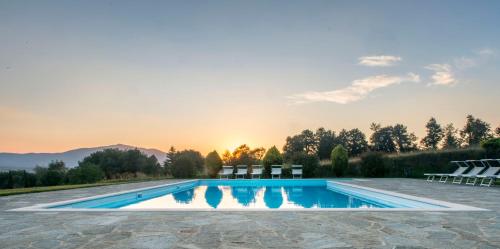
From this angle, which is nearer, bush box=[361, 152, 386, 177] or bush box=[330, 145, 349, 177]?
bush box=[361, 152, 386, 177]

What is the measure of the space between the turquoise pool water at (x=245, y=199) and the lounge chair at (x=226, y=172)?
1.61 m

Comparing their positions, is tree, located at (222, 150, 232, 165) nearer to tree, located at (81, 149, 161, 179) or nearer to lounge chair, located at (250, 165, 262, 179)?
lounge chair, located at (250, 165, 262, 179)

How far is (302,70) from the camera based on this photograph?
54.4ft

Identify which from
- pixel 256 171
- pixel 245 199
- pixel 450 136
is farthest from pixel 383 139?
pixel 245 199

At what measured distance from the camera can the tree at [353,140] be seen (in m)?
49.1

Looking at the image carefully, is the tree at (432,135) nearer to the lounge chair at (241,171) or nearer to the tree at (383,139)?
the tree at (383,139)

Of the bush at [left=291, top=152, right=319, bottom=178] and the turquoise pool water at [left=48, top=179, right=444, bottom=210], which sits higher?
the bush at [left=291, top=152, right=319, bottom=178]

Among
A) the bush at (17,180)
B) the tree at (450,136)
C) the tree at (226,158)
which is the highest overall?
the tree at (450,136)

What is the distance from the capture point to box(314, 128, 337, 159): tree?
50644 mm

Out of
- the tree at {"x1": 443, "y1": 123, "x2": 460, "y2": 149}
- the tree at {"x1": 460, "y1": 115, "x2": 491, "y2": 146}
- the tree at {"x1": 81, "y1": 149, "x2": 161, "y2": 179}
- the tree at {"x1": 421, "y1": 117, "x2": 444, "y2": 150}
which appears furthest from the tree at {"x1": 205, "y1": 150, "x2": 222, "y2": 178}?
the tree at {"x1": 421, "y1": 117, "x2": 444, "y2": 150}

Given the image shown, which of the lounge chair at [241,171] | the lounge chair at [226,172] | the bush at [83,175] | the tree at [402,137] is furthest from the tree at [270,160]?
the tree at [402,137]

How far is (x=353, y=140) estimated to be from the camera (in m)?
50.8

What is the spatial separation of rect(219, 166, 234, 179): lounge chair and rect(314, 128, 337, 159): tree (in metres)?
32.2

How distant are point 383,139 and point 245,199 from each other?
46.4m
